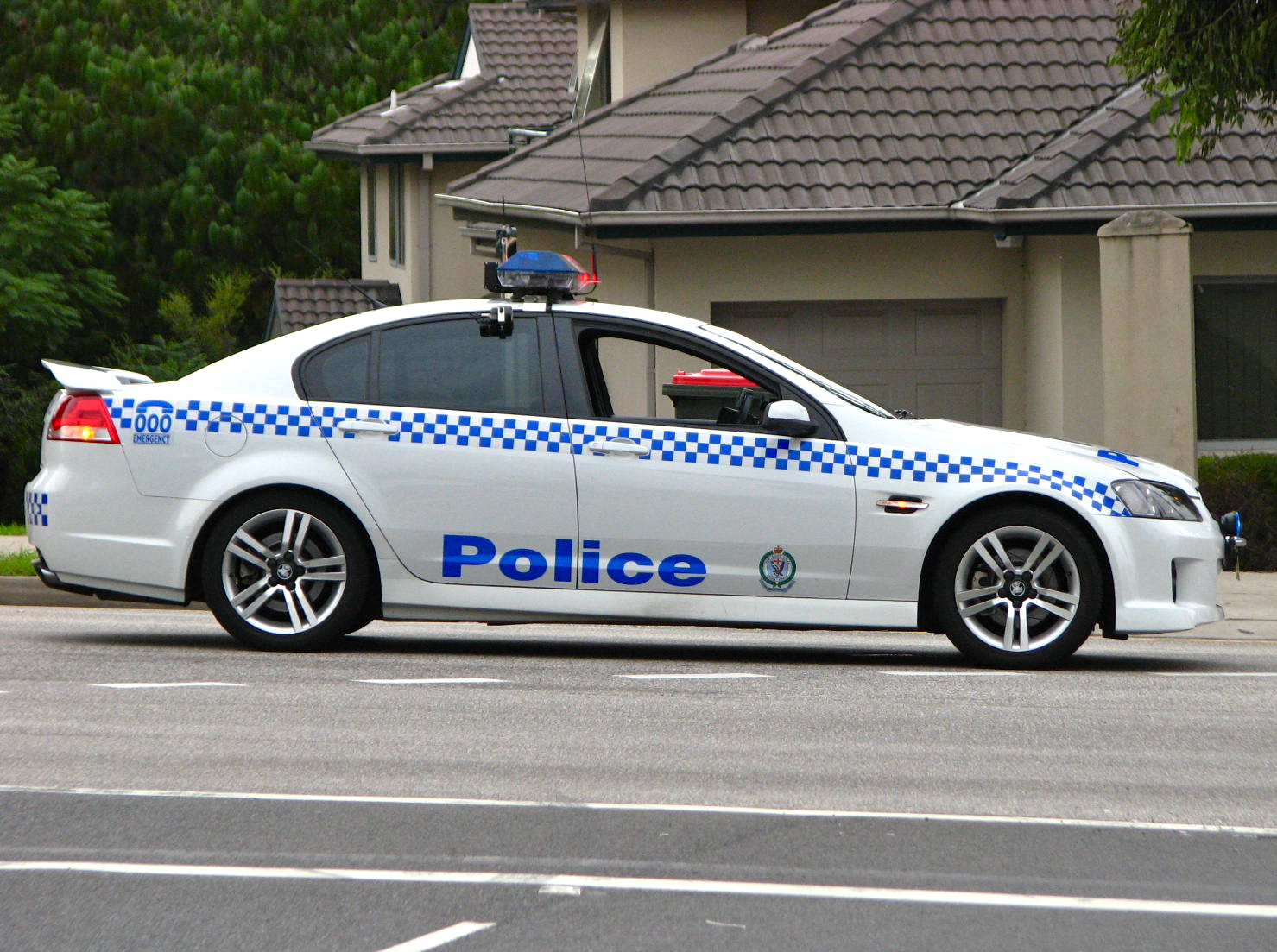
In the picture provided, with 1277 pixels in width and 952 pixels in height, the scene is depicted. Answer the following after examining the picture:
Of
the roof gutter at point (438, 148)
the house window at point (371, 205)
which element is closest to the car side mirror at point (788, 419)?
the roof gutter at point (438, 148)

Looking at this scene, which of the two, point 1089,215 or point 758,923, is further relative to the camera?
point 1089,215

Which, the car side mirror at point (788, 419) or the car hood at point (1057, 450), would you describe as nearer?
the car side mirror at point (788, 419)

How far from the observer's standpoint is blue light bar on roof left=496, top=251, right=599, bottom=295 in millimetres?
9172

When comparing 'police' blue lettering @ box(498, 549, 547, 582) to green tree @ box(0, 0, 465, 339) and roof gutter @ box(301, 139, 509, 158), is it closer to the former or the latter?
roof gutter @ box(301, 139, 509, 158)

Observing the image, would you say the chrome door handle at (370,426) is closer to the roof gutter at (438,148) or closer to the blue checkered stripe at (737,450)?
the blue checkered stripe at (737,450)

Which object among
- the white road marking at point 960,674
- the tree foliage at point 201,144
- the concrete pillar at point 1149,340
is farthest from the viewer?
the tree foliage at point 201,144

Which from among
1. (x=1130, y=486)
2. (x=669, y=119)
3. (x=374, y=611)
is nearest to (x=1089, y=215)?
(x=669, y=119)

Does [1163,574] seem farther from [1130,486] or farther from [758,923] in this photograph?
[758,923]

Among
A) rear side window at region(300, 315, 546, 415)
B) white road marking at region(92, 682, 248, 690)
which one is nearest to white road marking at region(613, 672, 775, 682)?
rear side window at region(300, 315, 546, 415)

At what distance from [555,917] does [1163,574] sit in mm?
4569

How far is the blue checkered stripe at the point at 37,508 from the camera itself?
9.21 metres

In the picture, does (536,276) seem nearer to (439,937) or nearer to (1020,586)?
(1020,586)

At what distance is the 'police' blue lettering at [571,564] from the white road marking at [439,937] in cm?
403

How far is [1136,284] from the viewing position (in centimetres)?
1403
